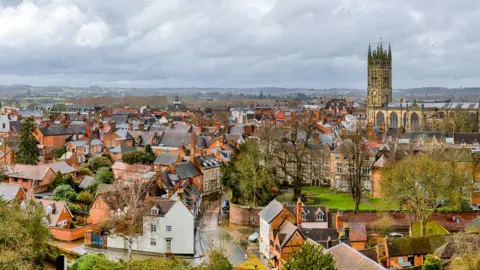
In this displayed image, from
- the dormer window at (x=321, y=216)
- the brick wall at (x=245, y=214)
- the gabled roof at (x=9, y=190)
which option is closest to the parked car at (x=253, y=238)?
the brick wall at (x=245, y=214)

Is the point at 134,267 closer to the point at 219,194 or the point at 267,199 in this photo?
the point at 267,199

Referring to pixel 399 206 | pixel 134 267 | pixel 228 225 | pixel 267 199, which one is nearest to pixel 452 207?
pixel 399 206

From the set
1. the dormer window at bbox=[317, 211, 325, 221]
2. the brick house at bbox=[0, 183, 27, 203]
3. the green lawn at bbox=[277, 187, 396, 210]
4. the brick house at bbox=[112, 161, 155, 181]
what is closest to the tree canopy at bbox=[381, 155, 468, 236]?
the green lawn at bbox=[277, 187, 396, 210]

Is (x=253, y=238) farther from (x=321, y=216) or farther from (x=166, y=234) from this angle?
(x=166, y=234)

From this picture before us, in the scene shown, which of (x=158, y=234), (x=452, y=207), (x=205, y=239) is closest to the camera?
(x=158, y=234)

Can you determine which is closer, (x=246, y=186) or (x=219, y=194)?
(x=246, y=186)

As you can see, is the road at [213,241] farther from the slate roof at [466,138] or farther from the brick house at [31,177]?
the slate roof at [466,138]

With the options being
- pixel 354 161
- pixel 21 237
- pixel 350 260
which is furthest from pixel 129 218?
pixel 354 161
